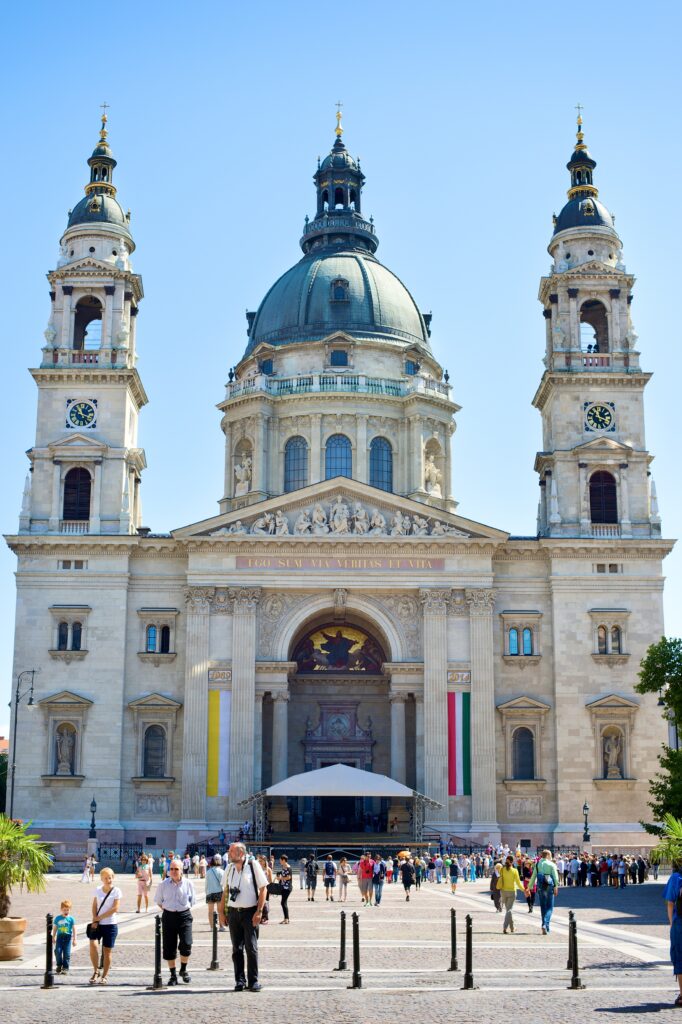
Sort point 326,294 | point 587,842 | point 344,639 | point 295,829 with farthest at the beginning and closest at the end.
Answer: point 326,294 → point 344,639 → point 295,829 → point 587,842

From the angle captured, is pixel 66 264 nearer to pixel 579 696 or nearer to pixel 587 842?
pixel 579 696

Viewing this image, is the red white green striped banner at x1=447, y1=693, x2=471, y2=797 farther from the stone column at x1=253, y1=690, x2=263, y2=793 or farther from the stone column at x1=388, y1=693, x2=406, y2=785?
the stone column at x1=253, y1=690, x2=263, y2=793

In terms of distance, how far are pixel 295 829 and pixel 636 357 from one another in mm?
28607

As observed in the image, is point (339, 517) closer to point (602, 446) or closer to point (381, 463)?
point (381, 463)

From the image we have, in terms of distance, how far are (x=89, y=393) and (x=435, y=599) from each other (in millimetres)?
19824

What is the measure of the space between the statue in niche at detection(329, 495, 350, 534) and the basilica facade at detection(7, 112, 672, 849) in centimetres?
11

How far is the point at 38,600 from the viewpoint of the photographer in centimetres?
6316

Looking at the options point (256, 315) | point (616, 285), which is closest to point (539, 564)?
point (616, 285)

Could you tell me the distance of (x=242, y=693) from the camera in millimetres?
61594

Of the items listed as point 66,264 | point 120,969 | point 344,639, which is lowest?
point 120,969

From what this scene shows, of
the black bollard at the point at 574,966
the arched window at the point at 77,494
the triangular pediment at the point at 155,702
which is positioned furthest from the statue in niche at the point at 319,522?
the black bollard at the point at 574,966

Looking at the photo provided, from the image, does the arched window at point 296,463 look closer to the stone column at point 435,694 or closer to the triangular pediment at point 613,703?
the stone column at point 435,694

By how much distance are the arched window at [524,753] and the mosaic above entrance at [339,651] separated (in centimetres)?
860

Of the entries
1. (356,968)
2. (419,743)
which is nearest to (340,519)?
(419,743)
